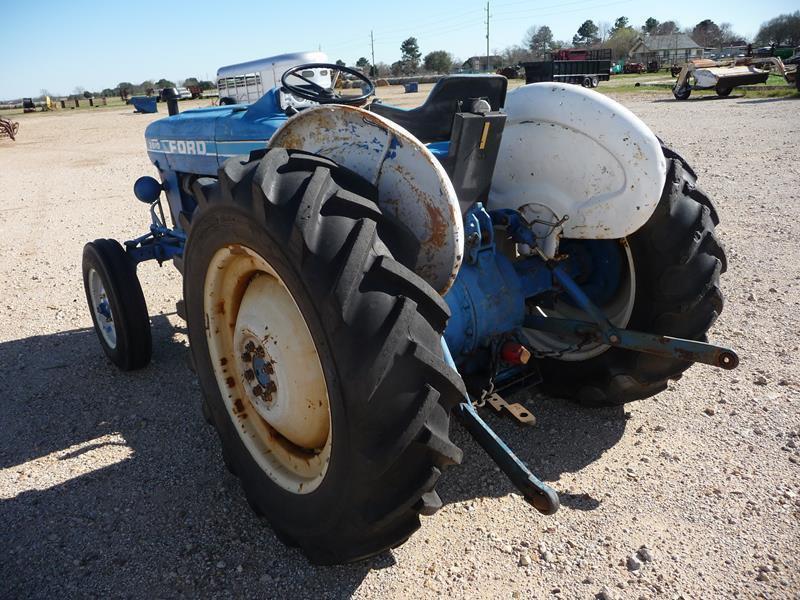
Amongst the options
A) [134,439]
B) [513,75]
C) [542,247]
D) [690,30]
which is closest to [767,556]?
[542,247]

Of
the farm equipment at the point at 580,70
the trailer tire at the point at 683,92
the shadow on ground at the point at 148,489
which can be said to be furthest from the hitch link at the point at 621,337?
the farm equipment at the point at 580,70

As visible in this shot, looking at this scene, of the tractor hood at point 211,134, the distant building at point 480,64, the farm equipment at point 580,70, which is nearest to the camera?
the tractor hood at point 211,134

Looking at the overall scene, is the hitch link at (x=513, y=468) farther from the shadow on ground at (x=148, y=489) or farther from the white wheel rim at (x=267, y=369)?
the shadow on ground at (x=148, y=489)

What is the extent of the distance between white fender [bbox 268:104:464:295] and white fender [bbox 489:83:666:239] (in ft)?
2.37

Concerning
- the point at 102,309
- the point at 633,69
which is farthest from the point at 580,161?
the point at 633,69

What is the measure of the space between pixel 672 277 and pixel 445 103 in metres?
1.19

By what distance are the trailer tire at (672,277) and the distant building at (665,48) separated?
2996 inches

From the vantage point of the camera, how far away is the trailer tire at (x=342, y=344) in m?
1.61

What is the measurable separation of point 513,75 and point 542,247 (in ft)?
138

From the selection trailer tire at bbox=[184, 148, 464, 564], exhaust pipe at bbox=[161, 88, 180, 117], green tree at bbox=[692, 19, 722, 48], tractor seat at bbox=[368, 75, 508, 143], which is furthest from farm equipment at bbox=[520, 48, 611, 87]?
green tree at bbox=[692, 19, 722, 48]

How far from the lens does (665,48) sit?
74250mm

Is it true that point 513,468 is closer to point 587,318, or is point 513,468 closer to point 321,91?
point 587,318

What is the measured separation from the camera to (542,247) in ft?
8.74

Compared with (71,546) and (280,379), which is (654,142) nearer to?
(280,379)
